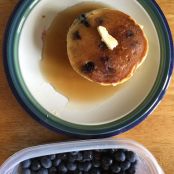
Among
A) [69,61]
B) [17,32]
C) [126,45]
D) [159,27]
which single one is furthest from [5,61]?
[159,27]

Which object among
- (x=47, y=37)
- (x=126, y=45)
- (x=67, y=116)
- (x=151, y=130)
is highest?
(x=47, y=37)

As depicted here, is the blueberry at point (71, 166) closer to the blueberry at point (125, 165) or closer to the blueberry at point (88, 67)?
the blueberry at point (125, 165)

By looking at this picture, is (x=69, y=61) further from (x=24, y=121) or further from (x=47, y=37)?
(x=24, y=121)

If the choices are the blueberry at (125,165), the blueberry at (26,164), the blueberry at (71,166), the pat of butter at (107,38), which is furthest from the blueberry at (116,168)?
the pat of butter at (107,38)

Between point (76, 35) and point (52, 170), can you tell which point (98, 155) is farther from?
point (76, 35)

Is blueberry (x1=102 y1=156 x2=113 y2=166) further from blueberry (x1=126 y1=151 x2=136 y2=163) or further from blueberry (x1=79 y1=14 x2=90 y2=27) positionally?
blueberry (x1=79 y1=14 x2=90 y2=27)

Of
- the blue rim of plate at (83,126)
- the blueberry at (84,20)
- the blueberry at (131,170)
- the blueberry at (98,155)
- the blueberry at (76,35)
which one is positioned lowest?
the blueberry at (131,170)
